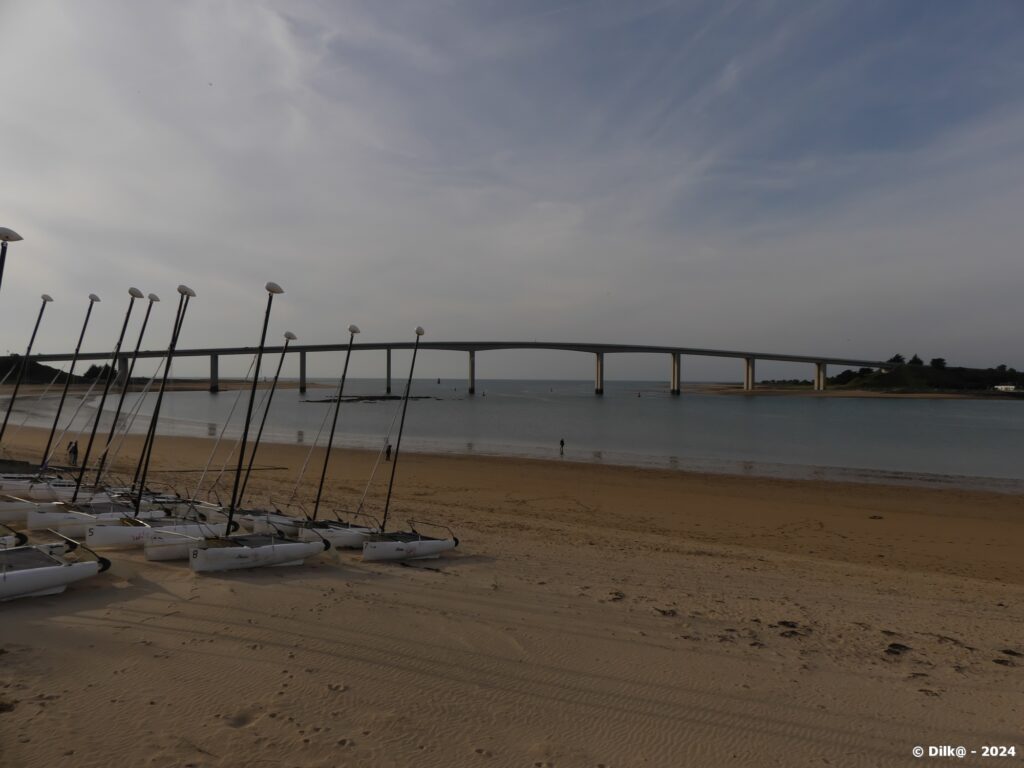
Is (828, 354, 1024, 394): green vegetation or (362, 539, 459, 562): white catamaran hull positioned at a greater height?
(828, 354, 1024, 394): green vegetation

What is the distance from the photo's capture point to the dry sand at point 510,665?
447 cm

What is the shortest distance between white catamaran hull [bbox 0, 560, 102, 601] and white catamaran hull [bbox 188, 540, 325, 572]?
4.22ft

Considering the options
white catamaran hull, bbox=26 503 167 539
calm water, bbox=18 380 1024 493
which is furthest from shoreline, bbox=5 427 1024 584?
white catamaran hull, bbox=26 503 167 539

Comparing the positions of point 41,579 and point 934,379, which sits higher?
point 934,379

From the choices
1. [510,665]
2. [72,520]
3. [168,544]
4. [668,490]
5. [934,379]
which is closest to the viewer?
[510,665]

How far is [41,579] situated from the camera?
6.84 m

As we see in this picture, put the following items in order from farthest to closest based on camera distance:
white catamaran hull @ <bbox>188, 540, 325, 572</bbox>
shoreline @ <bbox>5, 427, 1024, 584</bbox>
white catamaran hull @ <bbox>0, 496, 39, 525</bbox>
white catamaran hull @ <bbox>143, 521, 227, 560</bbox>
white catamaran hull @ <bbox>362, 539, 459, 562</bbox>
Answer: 1. shoreline @ <bbox>5, 427, 1024, 584</bbox>
2. white catamaran hull @ <bbox>0, 496, 39, 525</bbox>
3. white catamaran hull @ <bbox>362, 539, 459, 562</bbox>
4. white catamaran hull @ <bbox>143, 521, 227, 560</bbox>
5. white catamaran hull @ <bbox>188, 540, 325, 572</bbox>

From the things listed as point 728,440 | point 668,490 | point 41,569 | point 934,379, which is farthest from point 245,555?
point 934,379

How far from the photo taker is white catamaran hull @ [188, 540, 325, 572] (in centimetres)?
833

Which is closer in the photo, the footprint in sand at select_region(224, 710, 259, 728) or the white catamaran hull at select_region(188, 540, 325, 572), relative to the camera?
the footprint in sand at select_region(224, 710, 259, 728)

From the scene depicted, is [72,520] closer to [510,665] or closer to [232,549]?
[232,549]

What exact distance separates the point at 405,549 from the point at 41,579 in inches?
185

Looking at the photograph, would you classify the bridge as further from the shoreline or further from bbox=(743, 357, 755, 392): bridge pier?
the shoreline

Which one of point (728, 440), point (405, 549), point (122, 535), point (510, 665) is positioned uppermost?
point (728, 440)
